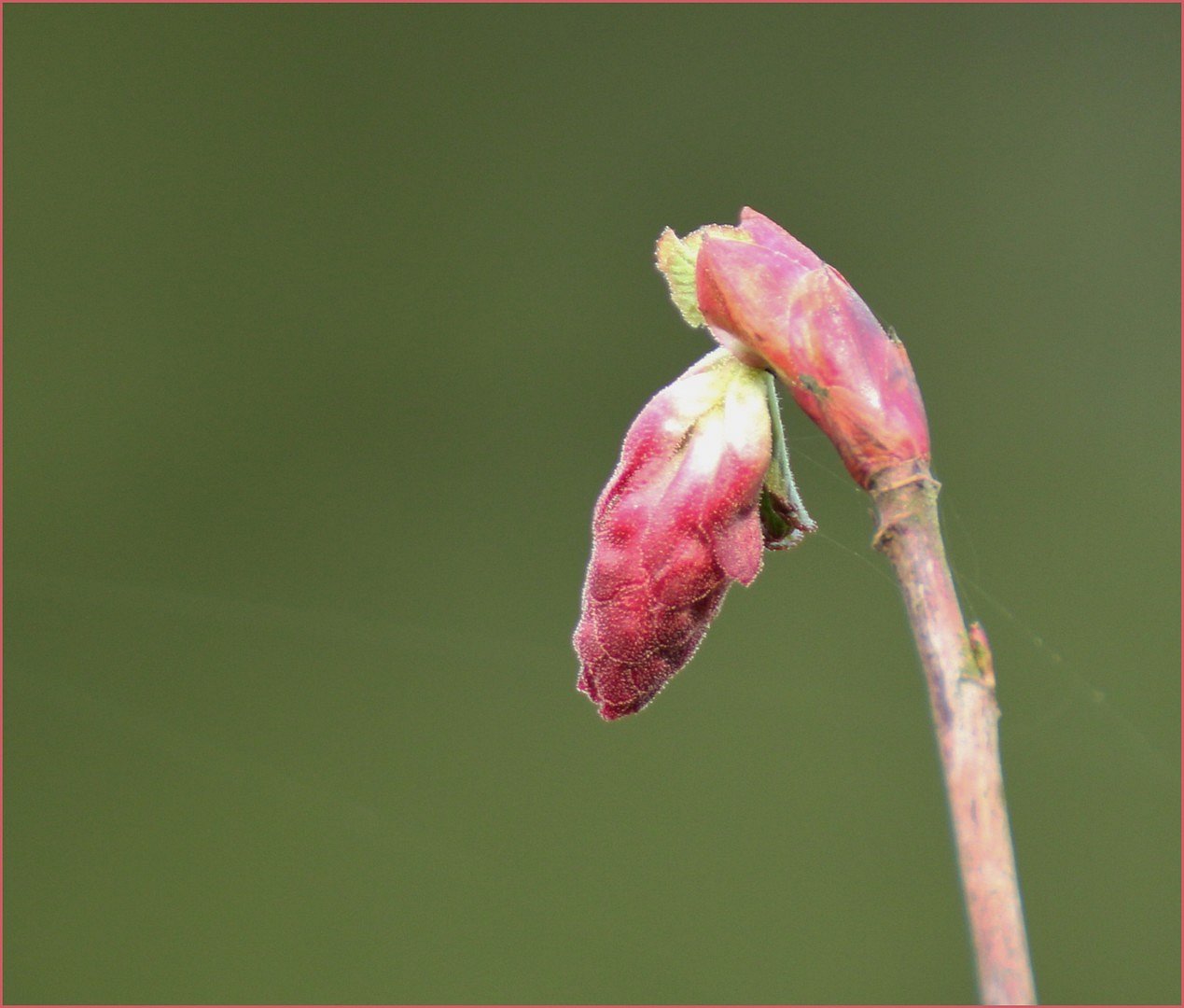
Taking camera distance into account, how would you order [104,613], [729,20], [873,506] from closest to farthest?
[873,506]
[729,20]
[104,613]

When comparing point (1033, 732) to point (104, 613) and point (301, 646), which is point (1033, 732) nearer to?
point (301, 646)

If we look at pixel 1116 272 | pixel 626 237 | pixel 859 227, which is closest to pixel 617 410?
pixel 626 237

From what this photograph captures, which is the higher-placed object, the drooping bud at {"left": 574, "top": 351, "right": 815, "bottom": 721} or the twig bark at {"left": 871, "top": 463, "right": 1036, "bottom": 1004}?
the drooping bud at {"left": 574, "top": 351, "right": 815, "bottom": 721}

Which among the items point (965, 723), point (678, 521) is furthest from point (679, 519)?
point (965, 723)

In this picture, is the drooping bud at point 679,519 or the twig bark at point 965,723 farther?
the drooping bud at point 679,519

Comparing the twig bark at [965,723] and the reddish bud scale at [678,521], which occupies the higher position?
the reddish bud scale at [678,521]

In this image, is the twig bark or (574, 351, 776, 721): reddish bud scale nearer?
the twig bark

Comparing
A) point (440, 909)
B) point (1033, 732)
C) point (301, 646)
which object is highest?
point (301, 646)
